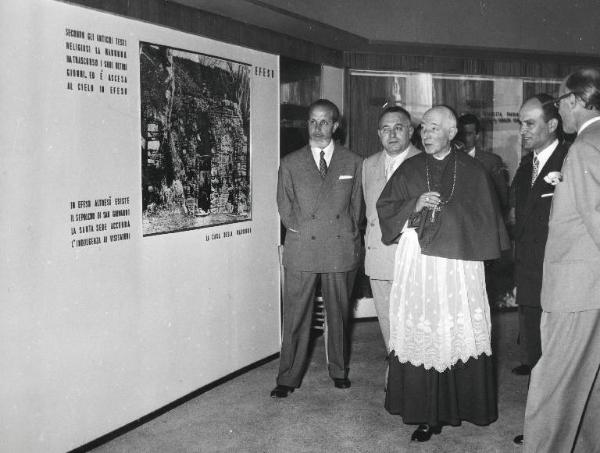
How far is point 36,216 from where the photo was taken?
3.08 meters

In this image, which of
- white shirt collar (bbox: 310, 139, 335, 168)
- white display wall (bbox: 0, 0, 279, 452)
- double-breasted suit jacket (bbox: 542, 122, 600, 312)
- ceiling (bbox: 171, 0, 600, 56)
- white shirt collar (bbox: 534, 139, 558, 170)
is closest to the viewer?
double-breasted suit jacket (bbox: 542, 122, 600, 312)

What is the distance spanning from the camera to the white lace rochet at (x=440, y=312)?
359 cm

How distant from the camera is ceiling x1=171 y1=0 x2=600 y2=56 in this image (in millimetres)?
5397

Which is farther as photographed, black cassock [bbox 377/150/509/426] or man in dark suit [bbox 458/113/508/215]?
man in dark suit [bbox 458/113/508/215]

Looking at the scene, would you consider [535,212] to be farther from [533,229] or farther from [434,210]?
[434,210]

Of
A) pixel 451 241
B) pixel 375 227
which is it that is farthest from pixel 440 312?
pixel 375 227

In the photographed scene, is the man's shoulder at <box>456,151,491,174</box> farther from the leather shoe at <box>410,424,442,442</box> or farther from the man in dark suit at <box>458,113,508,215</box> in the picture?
the leather shoe at <box>410,424,442,442</box>

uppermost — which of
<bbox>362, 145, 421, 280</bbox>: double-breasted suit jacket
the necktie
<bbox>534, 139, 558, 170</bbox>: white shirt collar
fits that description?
<bbox>534, 139, 558, 170</bbox>: white shirt collar

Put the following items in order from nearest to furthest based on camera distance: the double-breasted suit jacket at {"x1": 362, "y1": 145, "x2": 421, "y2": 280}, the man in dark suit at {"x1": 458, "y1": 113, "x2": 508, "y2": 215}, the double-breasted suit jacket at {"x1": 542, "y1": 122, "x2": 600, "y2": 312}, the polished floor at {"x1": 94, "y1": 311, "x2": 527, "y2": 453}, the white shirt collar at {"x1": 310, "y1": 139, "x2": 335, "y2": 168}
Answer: the double-breasted suit jacket at {"x1": 542, "y1": 122, "x2": 600, "y2": 312} < the polished floor at {"x1": 94, "y1": 311, "x2": 527, "y2": 453} < the double-breasted suit jacket at {"x1": 362, "y1": 145, "x2": 421, "y2": 280} < the white shirt collar at {"x1": 310, "y1": 139, "x2": 335, "y2": 168} < the man in dark suit at {"x1": 458, "y1": 113, "x2": 508, "y2": 215}

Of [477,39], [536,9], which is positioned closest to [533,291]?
[477,39]

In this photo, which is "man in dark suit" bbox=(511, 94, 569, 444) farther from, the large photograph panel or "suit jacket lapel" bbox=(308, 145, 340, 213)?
the large photograph panel

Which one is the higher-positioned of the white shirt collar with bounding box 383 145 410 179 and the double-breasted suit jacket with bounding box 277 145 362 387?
the white shirt collar with bounding box 383 145 410 179

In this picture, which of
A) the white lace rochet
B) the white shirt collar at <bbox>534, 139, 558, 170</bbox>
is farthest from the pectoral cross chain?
the white shirt collar at <bbox>534, 139, 558, 170</bbox>

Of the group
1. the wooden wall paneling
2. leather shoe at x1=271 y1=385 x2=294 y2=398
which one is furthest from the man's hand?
the wooden wall paneling
